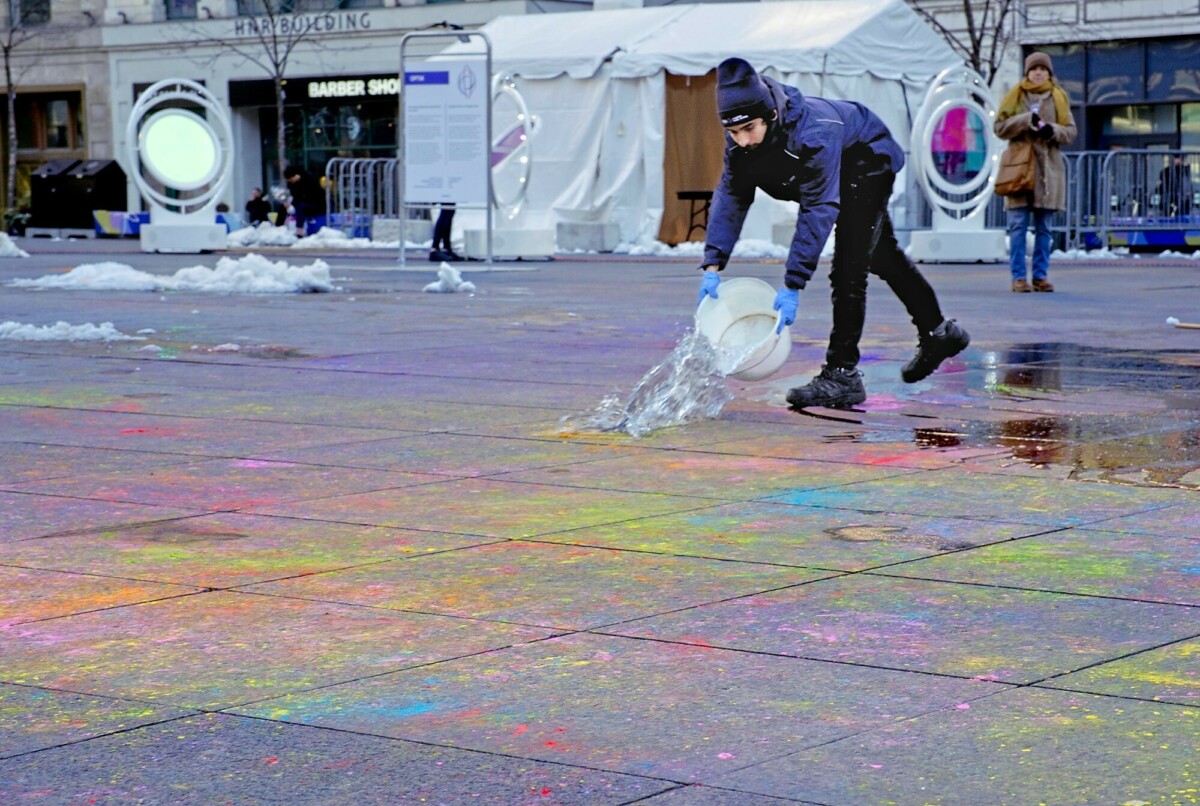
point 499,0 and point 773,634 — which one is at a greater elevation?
point 499,0

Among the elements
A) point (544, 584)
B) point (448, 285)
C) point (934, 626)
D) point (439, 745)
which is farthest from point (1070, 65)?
point (439, 745)

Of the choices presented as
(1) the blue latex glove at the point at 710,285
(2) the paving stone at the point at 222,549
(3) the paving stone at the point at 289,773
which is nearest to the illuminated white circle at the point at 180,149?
(1) the blue latex glove at the point at 710,285

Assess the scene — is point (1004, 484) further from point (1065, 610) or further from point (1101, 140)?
point (1101, 140)

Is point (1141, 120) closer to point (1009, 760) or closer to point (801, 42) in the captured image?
point (801, 42)

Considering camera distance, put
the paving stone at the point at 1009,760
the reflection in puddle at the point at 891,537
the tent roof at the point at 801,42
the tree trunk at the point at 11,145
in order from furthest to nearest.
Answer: the tree trunk at the point at 11,145
the tent roof at the point at 801,42
the reflection in puddle at the point at 891,537
the paving stone at the point at 1009,760

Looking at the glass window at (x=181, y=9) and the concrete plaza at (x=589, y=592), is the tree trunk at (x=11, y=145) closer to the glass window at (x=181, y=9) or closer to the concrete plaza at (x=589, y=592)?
the glass window at (x=181, y=9)

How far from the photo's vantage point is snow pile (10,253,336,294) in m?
16.9

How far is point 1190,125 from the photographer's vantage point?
33938 millimetres

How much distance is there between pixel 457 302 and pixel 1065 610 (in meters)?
11.6

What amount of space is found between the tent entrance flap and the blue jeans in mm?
13175

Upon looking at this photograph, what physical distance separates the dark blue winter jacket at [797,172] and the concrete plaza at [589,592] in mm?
700

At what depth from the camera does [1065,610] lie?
436cm

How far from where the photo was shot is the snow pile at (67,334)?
11.7 m

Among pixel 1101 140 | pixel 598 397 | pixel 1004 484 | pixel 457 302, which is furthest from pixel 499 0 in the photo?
pixel 1004 484
